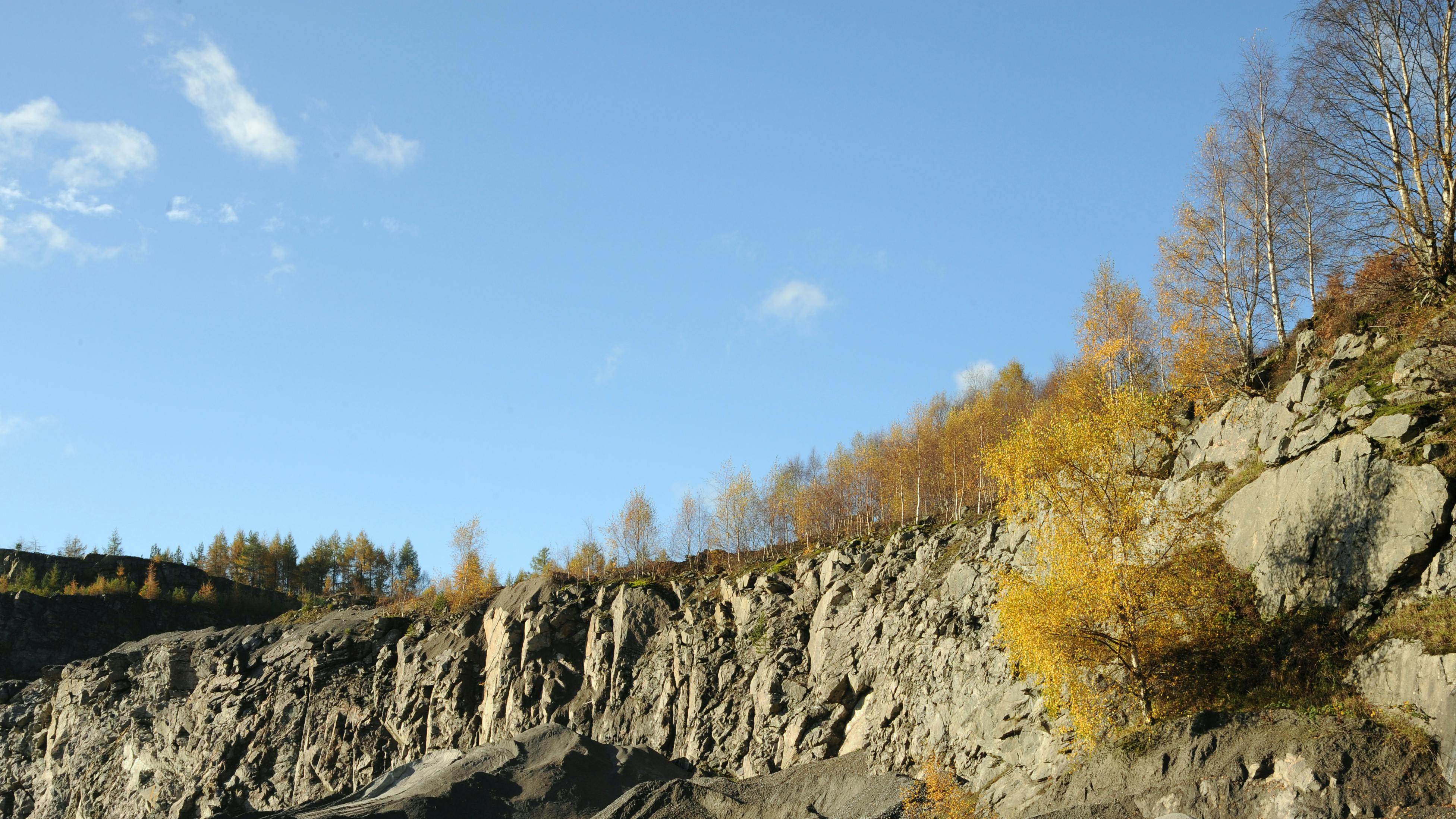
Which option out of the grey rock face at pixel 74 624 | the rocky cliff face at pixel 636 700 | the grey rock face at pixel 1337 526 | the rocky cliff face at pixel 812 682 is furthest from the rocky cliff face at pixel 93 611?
the grey rock face at pixel 1337 526

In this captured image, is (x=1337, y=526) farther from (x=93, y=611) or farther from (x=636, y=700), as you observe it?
(x=93, y=611)

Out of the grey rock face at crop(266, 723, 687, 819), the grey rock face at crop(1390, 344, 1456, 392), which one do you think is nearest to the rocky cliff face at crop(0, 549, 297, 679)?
the grey rock face at crop(266, 723, 687, 819)

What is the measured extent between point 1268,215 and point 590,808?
34223 millimetres

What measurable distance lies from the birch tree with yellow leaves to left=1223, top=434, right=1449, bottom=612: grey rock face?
43.8 inches

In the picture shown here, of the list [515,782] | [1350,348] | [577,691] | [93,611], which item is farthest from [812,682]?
[93,611]

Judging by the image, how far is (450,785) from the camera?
116ft

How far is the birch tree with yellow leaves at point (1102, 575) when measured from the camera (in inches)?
876

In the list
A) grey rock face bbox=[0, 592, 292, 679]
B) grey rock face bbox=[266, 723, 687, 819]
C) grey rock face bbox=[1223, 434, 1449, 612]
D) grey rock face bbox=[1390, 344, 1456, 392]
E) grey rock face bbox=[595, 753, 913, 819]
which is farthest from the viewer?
grey rock face bbox=[0, 592, 292, 679]

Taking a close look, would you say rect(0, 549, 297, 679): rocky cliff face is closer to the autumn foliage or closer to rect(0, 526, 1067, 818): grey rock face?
rect(0, 526, 1067, 818): grey rock face

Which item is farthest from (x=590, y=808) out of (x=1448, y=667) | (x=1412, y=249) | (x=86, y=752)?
(x=86, y=752)

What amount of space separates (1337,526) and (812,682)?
22.6 metres

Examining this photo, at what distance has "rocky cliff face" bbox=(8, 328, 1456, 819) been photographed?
800 inches

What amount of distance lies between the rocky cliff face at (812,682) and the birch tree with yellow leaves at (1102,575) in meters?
1.49

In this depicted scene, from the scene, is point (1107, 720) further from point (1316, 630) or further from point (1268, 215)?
point (1268, 215)
